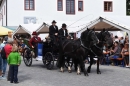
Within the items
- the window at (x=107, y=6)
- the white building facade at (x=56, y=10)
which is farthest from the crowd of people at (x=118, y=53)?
the window at (x=107, y=6)

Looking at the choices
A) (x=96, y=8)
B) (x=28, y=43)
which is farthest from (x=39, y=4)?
(x=28, y=43)

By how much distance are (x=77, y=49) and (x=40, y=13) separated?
25.0 m

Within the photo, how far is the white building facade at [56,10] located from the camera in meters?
36.9

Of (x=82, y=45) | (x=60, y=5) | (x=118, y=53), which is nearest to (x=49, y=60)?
(x=82, y=45)

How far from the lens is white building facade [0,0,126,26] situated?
36938 mm

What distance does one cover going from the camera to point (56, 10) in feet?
125

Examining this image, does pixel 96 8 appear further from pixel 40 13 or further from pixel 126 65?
pixel 126 65

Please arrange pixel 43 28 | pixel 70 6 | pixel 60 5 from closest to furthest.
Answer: pixel 43 28 → pixel 60 5 → pixel 70 6

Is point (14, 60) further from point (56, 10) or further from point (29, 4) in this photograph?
point (56, 10)

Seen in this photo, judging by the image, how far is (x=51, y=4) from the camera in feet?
125

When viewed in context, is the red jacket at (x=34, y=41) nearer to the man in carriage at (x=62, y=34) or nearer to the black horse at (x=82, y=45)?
the man in carriage at (x=62, y=34)

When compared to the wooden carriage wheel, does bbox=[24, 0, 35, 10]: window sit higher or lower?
higher

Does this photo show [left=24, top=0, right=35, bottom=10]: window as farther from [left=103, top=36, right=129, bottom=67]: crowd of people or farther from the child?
the child

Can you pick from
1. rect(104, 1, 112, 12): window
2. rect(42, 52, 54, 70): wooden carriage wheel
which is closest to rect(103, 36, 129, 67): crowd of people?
rect(42, 52, 54, 70): wooden carriage wheel
